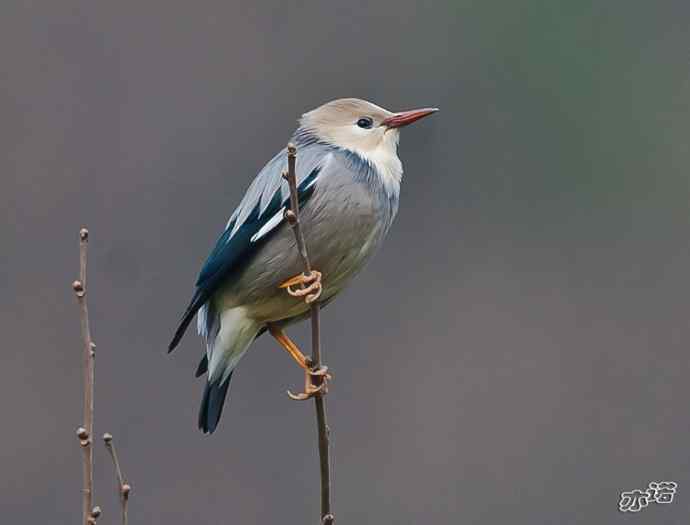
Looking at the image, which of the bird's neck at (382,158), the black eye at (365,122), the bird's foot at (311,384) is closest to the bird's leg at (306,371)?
the bird's foot at (311,384)

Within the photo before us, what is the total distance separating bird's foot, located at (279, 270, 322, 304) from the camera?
3619mm

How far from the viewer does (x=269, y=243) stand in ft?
12.4

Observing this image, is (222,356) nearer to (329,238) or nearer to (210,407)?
(210,407)

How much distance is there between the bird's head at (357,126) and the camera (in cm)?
396

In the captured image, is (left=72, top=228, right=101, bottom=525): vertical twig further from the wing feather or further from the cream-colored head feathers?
the cream-colored head feathers

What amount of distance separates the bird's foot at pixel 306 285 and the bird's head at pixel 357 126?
16.6 inches

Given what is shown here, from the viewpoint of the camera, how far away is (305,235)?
370 cm

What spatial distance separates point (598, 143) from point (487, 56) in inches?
38.8

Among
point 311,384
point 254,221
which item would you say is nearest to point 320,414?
point 311,384

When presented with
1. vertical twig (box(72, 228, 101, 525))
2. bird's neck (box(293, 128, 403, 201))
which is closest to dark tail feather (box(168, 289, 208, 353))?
bird's neck (box(293, 128, 403, 201))

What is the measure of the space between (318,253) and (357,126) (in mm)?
462

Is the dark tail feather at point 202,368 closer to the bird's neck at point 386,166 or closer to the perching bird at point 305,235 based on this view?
the perching bird at point 305,235

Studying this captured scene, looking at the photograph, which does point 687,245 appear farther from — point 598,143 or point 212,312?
point 212,312

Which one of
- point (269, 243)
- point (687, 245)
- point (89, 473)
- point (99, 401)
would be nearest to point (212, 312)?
point (269, 243)
